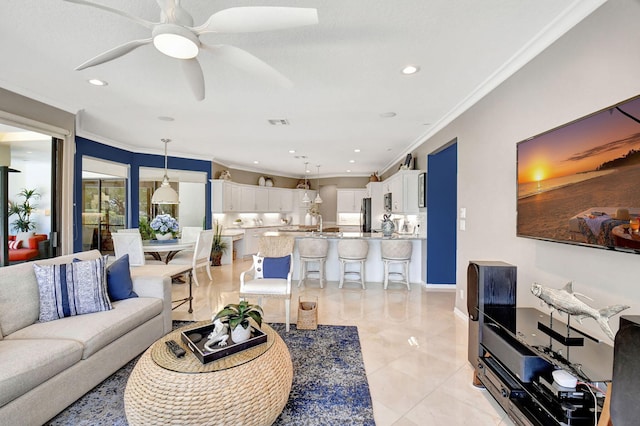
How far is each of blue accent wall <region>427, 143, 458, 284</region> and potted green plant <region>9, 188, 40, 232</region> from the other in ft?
18.3

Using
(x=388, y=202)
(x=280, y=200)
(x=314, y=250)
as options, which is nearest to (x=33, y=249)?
(x=314, y=250)

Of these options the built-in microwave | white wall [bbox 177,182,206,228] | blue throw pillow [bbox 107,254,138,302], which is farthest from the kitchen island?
white wall [bbox 177,182,206,228]

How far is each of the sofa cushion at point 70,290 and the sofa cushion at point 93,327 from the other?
74 millimetres

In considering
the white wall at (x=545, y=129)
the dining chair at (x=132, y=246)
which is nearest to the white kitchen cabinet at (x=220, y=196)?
the dining chair at (x=132, y=246)

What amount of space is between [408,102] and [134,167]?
590 cm

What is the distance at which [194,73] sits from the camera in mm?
2137

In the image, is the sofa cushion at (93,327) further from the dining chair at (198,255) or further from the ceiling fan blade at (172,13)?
the dining chair at (198,255)

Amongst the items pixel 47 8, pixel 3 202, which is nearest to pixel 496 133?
pixel 47 8

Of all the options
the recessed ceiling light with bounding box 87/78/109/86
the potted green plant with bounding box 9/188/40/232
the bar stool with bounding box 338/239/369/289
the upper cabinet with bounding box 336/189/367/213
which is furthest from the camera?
the upper cabinet with bounding box 336/189/367/213

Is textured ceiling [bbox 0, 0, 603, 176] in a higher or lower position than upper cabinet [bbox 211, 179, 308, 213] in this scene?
higher

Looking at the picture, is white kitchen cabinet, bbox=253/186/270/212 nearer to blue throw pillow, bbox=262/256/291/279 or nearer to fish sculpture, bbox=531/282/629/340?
blue throw pillow, bbox=262/256/291/279

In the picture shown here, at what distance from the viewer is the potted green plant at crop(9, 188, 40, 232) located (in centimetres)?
364

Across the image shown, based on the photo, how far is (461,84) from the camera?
3.20 metres

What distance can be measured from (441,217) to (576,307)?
3.67 meters
